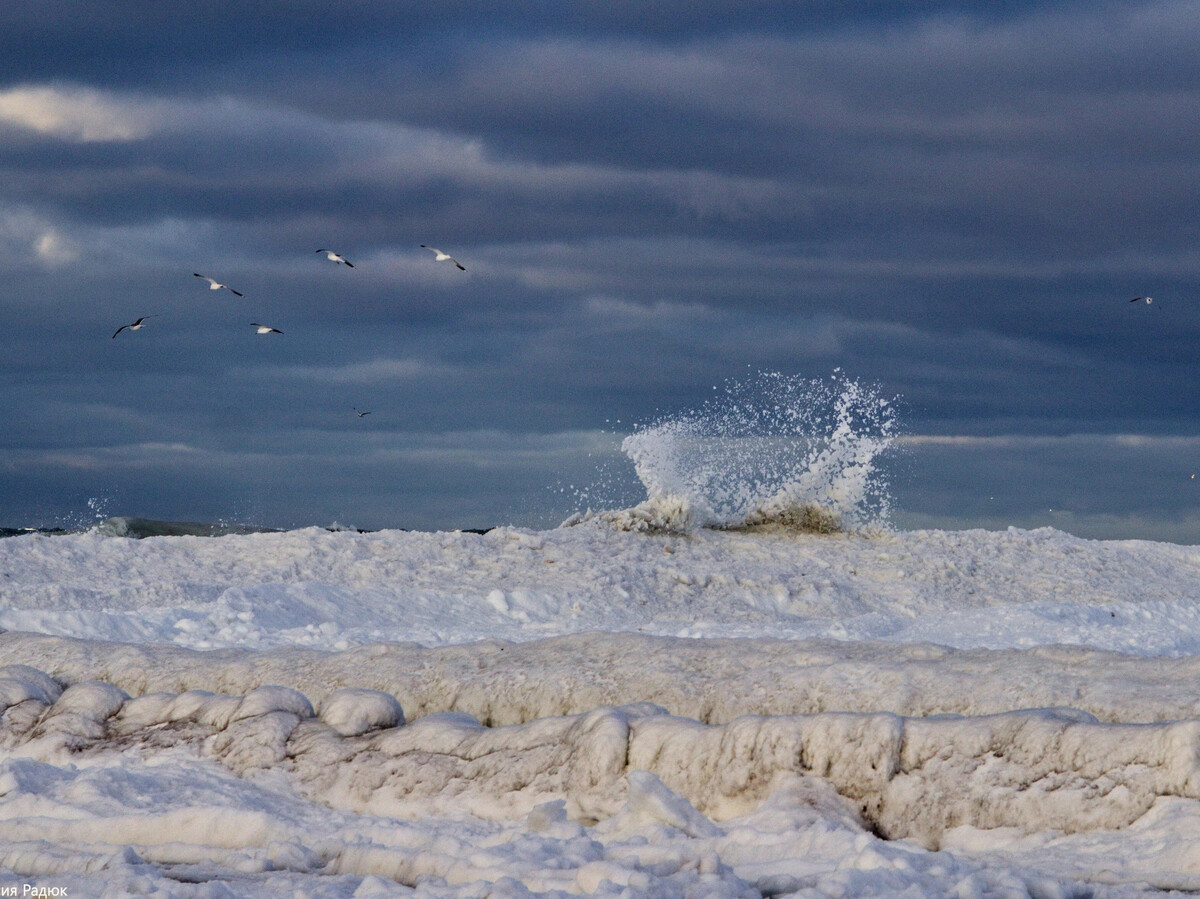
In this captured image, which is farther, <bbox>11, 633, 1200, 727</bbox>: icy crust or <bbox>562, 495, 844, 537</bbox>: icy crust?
<bbox>562, 495, 844, 537</bbox>: icy crust

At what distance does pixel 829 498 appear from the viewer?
16859 millimetres

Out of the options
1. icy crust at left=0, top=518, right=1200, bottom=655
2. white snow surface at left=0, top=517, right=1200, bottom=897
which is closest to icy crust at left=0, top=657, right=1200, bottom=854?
white snow surface at left=0, top=517, right=1200, bottom=897

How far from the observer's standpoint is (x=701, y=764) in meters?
5.02

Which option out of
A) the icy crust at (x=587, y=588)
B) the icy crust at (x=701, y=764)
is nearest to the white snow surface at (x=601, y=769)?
the icy crust at (x=701, y=764)

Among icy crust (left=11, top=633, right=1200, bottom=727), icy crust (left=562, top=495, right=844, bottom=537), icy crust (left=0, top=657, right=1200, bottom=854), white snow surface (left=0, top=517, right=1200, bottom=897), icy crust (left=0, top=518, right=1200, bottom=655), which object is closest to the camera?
white snow surface (left=0, top=517, right=1200, bottom=897)

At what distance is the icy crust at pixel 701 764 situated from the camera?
4496 millimetres

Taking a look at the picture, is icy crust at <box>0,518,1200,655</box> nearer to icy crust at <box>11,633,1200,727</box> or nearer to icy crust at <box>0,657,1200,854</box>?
icy crust at <box>11,633,1200,727</box>

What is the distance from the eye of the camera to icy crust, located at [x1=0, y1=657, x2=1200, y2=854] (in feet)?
14.8

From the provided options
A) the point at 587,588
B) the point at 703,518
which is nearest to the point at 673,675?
the point at 587,588

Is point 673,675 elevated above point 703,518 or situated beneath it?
situated beneath

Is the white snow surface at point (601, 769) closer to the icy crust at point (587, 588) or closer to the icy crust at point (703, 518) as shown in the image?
the icy crust at point (587, 588)

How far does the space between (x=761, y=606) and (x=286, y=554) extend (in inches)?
211

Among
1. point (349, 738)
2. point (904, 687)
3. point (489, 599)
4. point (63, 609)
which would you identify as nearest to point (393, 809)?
point (349, 738)

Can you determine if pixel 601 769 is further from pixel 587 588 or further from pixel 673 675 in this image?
pixel 587 588
